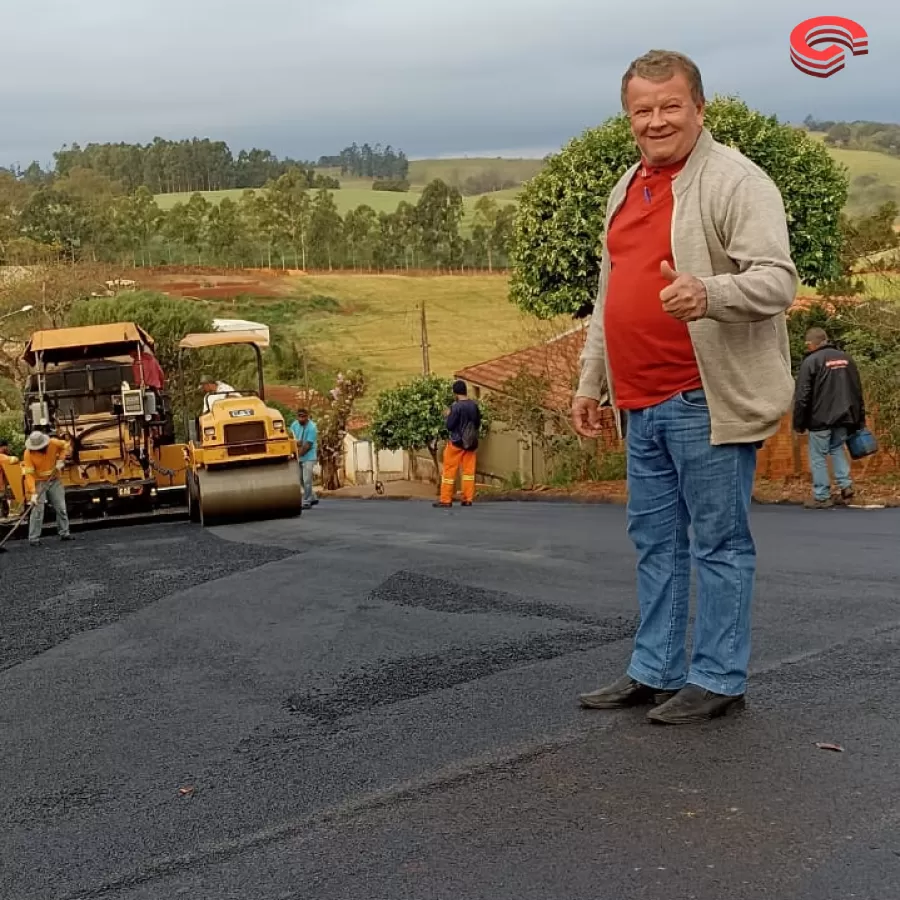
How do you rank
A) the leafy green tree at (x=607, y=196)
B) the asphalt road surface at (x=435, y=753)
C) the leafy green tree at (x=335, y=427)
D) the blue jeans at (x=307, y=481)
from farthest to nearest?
the leafy green tree at (x=335, y=427) < the blue jeans at (x=307, y=481) < the leafy green tree at (x=607, y=196) < the asphalt road surface at (x=435, y=753)

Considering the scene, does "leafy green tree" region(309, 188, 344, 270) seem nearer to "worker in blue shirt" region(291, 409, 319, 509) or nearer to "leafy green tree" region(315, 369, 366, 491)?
"leafy green tree" region(315, 369, 366, 491)

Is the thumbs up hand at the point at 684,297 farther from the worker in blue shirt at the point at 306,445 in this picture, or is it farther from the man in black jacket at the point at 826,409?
the worker in blue shirt at the point at 306,445

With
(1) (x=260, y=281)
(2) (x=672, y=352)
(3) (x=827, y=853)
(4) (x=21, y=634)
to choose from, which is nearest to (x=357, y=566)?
(4) (x=21, y=634)

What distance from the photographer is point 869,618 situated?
17.7ft

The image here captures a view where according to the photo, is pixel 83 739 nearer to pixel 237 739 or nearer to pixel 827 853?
pixel 237 739

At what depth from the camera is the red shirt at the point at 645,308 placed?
396 cm

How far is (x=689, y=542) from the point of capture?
425cm

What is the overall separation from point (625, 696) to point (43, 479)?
509 inches

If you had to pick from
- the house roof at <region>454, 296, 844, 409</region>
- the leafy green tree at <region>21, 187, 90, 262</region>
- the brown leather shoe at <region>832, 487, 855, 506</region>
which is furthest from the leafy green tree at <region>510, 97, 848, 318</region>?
the leafy green tree at <region>21, 187, 90, 262</region>

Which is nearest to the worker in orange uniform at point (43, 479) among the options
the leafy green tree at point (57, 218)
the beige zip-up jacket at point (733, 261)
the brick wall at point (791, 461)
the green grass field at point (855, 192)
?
the brick wall at point (791, 461)

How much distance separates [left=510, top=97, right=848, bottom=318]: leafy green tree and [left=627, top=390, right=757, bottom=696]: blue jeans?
52.4 ft

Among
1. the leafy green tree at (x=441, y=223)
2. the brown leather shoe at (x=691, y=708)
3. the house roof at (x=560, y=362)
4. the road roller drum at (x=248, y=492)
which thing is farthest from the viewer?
the leafy green tree at (x=441, y=223)

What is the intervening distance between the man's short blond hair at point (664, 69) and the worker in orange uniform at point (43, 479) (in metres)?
12.9

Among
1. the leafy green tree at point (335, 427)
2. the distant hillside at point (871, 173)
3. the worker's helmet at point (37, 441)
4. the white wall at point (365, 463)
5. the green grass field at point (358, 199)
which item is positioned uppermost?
the green grass field at point (358, 199)
